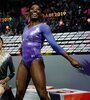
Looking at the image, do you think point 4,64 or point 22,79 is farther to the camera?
point 4,64

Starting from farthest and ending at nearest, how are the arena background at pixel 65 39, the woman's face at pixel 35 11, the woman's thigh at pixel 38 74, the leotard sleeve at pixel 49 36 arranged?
the arena background at pixel 65 39 < the woman's face at pixel 35 11 < the woman's thigh at pixel 38 74 < the leotard sleeve at pixel 49 36

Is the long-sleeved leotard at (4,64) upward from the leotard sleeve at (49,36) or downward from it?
downward

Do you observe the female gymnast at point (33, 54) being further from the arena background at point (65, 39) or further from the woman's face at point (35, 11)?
the arena background at point (65, 39)

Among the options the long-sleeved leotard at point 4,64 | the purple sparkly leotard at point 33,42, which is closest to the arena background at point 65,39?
the long-sleeved leotard at point 4,64

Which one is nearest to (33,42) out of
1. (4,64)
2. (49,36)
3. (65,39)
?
(49,36)

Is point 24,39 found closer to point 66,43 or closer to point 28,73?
point 28,73

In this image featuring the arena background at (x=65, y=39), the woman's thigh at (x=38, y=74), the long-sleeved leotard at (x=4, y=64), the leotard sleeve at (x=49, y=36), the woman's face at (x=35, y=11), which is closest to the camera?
the leotard sleeve at (x=49, y=36)

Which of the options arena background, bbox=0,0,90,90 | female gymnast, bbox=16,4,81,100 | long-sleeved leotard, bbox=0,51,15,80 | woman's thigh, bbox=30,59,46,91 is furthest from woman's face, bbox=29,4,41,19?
arena background, bbox=0,0,90,90

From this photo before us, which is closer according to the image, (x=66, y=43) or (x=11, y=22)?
(x=66, y=43)

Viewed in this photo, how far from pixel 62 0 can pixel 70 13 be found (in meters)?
0.36

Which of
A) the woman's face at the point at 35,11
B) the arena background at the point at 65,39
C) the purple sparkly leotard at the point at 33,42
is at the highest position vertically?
the woman's face at the point at 35,11

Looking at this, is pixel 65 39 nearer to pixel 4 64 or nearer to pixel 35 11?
pixel 4 64

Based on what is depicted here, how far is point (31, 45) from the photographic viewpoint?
4867mm

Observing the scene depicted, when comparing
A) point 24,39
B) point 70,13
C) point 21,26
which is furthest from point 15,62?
point 24,39
